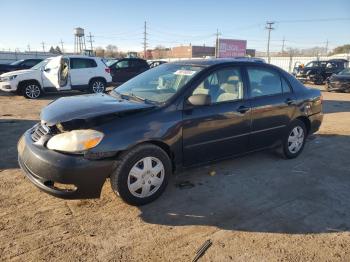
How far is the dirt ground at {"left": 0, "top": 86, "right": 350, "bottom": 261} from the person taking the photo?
9.66ft

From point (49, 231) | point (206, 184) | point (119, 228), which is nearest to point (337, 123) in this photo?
point (206, 184)

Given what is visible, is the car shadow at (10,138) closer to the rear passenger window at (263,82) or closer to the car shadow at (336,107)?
the rear passenger window at (263,82)

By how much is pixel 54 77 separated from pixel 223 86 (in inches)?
391

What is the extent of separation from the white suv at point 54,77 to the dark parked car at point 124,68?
163 inches

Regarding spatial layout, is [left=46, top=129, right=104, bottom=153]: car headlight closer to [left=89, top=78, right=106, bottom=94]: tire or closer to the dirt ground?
the dirt ground

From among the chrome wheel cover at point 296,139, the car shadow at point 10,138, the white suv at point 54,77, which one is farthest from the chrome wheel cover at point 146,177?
the white suv at point 54,77

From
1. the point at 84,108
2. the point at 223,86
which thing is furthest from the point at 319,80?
the point at 84,108

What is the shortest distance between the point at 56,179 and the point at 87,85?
11.0 m

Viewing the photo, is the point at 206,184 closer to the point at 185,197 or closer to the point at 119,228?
the point at 185,197

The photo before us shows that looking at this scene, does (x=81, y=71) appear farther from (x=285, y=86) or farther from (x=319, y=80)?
(x=319, y=80)

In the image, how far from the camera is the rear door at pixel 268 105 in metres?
4.75

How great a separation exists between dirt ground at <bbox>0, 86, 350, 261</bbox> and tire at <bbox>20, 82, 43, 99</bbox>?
838cm

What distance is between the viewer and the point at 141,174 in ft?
11.8

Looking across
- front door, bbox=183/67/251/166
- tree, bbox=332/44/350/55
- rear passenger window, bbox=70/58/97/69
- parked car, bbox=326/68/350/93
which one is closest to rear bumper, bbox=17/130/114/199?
front door, bbox=183/67/251/166
